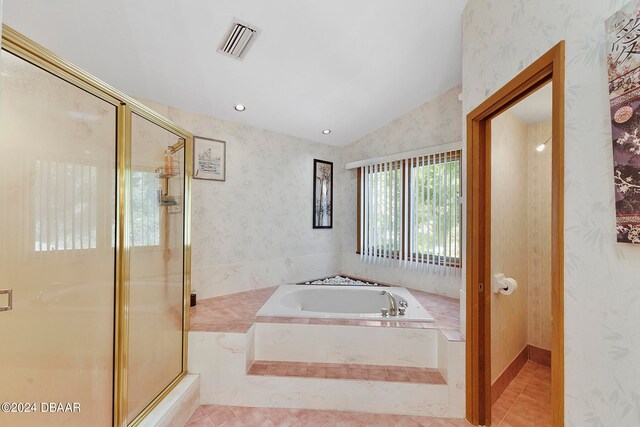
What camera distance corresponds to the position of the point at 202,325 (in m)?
1.88

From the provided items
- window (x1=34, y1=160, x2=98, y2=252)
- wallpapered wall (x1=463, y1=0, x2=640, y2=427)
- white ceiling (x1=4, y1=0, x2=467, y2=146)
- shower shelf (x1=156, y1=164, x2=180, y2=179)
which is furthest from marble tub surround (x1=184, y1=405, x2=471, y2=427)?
white ceiling (x1=4, y1=0, x2=467, y2=146)

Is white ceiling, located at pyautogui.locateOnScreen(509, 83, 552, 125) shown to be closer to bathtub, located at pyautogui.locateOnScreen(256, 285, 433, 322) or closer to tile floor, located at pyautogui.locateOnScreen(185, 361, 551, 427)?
bathtub, located at pyautogui.locateOnScreen(256, 285, 433, 322)

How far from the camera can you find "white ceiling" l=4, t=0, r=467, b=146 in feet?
4.70

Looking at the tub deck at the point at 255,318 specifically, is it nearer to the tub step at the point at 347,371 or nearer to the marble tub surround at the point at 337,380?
the marble tub surround at the point at 337,380

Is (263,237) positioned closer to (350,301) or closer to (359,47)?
(350,301)

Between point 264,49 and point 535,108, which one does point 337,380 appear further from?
point 535,108

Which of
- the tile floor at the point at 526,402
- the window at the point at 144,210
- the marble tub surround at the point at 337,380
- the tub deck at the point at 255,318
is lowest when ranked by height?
the tile floor at the point at 526,402

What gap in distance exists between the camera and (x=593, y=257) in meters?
0.77

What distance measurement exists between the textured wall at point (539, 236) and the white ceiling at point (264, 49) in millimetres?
941

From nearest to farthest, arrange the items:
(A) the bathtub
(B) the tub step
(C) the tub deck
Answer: (B) the tub step < (C) the tub deck < (A) the bathtub

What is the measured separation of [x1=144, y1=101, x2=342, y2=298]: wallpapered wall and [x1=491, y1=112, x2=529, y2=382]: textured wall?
2.00 meters

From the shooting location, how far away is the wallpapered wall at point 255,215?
2492mm

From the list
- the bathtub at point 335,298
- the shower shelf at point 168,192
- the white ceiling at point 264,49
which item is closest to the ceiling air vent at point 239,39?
the white ceiling at point 264,49

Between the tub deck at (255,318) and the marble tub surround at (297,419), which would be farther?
the tub deck at (255,318)
